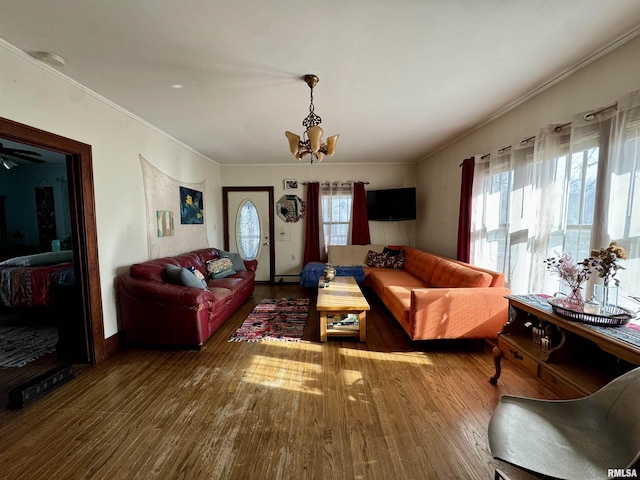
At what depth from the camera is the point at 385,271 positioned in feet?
14.8

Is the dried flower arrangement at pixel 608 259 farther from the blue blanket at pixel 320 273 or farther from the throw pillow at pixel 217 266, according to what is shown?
the throw pillow at pixel 217 266

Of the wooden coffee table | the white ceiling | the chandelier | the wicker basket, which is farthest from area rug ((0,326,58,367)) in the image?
the wicker basket

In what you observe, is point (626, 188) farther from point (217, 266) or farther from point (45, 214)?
point (45, 214)

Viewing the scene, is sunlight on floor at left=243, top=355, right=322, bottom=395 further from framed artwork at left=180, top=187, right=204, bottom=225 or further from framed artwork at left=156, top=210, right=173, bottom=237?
framed artwork at left=180, top=187, right=204, bottom=225

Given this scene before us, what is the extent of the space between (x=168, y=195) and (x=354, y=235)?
3354 millimetres

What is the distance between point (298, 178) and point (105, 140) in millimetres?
3300

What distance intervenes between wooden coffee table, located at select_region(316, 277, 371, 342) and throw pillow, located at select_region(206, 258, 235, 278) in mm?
1725

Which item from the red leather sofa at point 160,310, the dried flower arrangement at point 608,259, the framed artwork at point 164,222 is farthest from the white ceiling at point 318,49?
the red leather sofa at point 160,310

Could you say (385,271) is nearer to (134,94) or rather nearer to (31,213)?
(134,94)

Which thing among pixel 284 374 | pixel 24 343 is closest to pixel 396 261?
pixel 284 374

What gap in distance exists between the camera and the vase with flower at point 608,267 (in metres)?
1.45

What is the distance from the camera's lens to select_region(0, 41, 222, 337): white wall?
185cm

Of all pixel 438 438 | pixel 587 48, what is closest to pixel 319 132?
pixel 587 48

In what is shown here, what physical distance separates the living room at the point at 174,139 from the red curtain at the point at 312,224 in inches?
25.9
